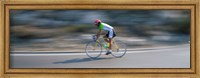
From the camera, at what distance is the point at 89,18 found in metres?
8.03

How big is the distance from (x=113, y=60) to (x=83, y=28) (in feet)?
3.03

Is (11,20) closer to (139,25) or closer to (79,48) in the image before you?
(79,48)

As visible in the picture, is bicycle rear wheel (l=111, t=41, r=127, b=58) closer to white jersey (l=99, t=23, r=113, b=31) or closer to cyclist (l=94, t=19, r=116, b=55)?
cyclist (l=94, t=19, r=116, b=55)

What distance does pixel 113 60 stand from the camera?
26.7 feet

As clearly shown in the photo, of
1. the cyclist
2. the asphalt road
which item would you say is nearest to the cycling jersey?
the cyclist

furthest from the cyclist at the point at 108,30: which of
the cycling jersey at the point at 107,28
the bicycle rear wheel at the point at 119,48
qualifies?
the bicycle rear wheel at the point at 119,48

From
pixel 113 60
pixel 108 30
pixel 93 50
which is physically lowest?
pixel 113 60

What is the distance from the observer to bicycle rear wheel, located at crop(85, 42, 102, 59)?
812cm

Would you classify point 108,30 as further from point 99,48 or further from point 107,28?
point 99,48

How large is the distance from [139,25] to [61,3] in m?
1.69

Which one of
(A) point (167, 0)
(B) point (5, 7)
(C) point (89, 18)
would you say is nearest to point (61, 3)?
(C) point (89, 18)

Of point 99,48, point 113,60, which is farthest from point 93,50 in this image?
point 113,60

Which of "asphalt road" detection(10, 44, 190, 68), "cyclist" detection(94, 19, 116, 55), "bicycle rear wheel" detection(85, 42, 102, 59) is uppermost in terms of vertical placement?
"cyclist" detection(94, 19, 116, 55)

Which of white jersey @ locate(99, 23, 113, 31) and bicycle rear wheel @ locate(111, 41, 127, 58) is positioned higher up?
white jersey @ locate(99, 23, 113, 31)
